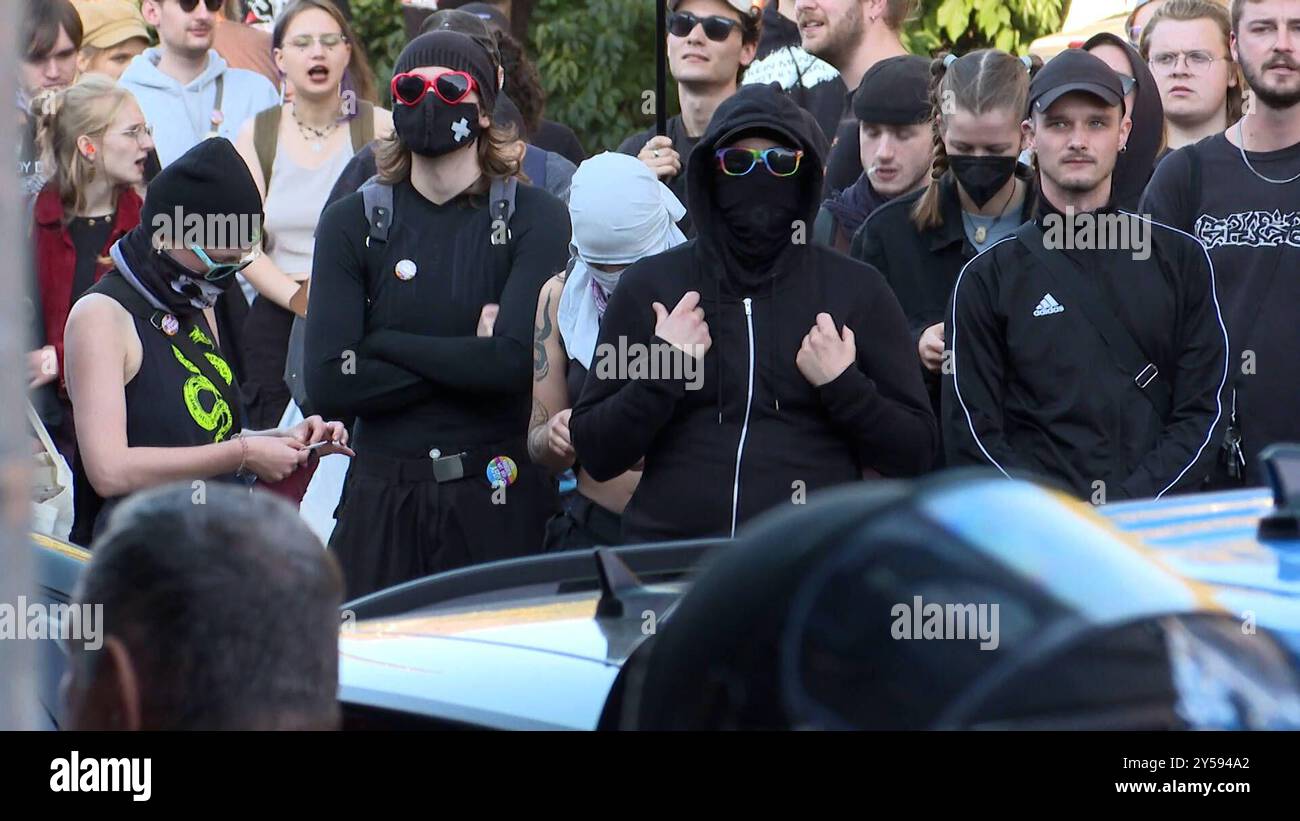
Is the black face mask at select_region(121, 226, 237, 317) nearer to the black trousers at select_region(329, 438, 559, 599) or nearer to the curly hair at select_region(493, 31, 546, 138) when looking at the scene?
the black trousers at select_region(329, 438, 559, 599)

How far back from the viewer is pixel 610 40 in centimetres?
1355

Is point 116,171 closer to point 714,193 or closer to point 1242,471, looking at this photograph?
point 714,193

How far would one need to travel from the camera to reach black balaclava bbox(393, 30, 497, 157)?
5.50 meters

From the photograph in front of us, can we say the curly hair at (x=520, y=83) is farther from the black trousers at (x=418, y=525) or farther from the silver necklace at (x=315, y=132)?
the black trousers at (x=418, y=525)

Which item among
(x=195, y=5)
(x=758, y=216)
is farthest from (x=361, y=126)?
(x=758, y=216)

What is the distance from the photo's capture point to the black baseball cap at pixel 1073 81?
17.5ft

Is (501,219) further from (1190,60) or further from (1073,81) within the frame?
(1190,60)

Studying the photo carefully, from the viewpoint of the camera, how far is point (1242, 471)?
18.2 ft

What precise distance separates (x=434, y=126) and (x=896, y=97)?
1.67m

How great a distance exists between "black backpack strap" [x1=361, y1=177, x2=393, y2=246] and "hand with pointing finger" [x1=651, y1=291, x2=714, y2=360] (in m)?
1.15

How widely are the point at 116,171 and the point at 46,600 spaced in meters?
3.36

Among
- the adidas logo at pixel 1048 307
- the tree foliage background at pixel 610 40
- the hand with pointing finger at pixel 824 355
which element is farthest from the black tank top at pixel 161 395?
the tree foliage background at pixel 610 40

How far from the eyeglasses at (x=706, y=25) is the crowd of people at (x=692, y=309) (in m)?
0.49
